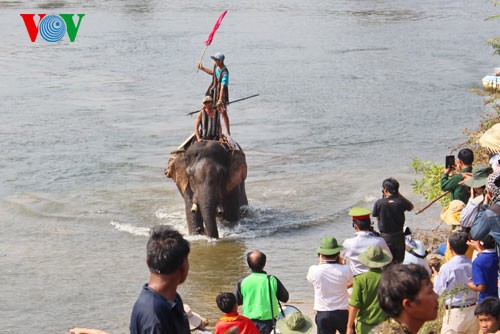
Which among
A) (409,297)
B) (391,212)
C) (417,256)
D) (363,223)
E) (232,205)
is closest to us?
(409,297)

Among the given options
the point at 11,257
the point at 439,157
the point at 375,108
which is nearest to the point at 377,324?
the point at 11,257

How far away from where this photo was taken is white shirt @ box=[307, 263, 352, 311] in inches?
343

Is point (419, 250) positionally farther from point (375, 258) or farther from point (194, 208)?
point (194, 208)

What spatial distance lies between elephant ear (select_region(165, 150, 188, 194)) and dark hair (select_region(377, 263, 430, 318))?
11.7 m

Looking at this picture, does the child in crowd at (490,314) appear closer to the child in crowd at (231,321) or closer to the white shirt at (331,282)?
the child in crowd at (231,321)

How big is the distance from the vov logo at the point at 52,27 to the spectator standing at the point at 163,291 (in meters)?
42.5

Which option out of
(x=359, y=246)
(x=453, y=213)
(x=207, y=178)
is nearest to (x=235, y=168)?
(x=207, y=178)

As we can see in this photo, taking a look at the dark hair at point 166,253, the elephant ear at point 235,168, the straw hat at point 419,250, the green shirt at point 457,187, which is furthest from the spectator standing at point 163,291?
the elephant ear at point 235,168

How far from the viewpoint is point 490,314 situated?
667 cm

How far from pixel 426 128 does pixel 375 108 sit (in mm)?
3483

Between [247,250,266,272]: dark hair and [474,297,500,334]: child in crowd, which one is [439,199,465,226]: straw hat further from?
[474,297,500,334]: child in crowd

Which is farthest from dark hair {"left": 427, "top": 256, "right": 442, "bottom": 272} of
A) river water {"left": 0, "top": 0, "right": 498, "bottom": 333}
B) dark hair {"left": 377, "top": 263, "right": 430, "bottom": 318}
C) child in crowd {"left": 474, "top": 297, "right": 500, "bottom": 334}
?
dark hair {"left": 377, "top": 263, "right": 430, "bottom": 318}

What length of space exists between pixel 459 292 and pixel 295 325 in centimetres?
143

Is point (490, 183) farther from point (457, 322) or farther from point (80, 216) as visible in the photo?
point (80, 216)
